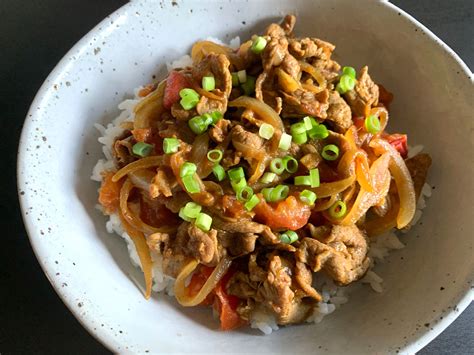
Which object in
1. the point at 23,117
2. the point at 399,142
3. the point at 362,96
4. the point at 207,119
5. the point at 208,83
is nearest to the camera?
the point at 207,119

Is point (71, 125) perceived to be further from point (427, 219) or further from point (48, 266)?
point (427, 219)

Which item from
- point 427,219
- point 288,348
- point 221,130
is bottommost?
point 288,348

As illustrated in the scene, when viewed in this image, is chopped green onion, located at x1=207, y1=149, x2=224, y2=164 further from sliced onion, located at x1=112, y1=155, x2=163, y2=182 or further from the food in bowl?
sliced onion, located at x1=112, y1=155, x2=163, y2=182

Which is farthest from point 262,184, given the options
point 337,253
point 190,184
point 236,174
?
point 337,253

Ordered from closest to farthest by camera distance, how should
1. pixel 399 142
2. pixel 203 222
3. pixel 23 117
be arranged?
pixel 203 222 < pixel 399 142 < pixel 23 117

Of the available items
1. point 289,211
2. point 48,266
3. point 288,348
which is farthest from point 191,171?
point 288,348

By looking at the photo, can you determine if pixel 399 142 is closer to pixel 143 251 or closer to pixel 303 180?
pixel 303 180

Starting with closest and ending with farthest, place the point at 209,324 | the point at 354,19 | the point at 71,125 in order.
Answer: the point at 209,324 → the point at 71,125 → the point at 354,19
